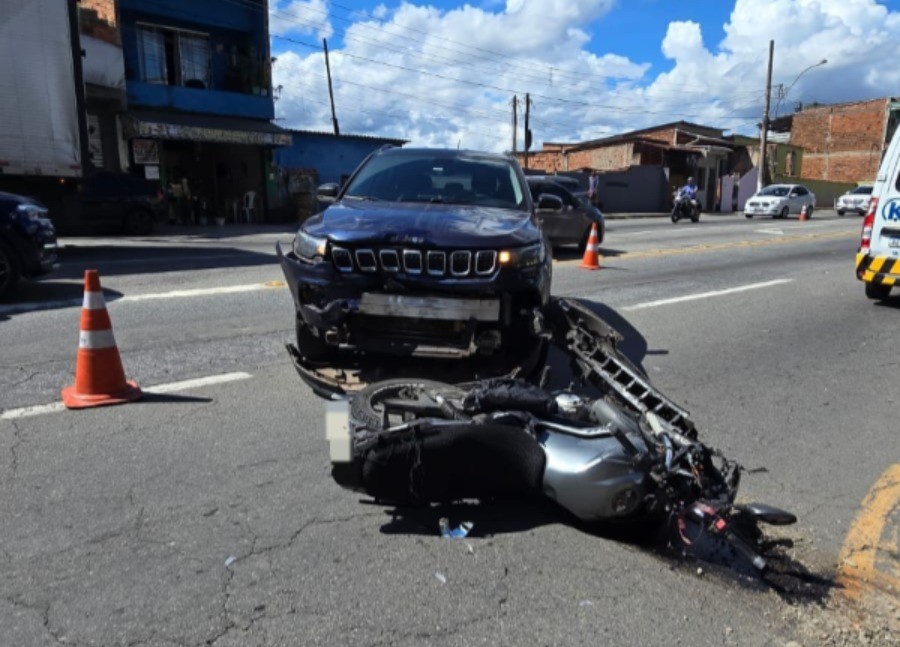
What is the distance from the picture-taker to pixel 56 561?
2805mm

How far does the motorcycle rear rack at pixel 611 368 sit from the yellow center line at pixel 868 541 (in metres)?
0.87

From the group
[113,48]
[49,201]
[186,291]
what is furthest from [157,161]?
[186,291]

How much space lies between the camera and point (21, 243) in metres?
8.20

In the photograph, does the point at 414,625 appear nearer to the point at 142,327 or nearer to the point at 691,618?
the point at 691,618

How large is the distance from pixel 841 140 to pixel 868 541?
64516 mm

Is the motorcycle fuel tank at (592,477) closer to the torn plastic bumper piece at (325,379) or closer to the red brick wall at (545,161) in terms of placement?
the torn plastic bumper piece at (325,379)

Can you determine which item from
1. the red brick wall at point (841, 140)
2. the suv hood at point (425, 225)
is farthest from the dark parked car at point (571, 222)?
the red brick wall at point (841, 140)

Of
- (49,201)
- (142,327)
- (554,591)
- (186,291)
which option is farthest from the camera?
(49,201)

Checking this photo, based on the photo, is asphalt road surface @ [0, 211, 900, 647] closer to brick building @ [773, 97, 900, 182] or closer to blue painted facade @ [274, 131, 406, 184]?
blue painted facade @ [274, 131, 406, 184]

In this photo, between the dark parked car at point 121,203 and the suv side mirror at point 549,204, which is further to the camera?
the dark parked car at point 121,203

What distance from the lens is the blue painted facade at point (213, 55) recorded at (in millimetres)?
22125

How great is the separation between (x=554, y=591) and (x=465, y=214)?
9.47ft

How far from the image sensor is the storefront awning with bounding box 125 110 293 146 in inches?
819

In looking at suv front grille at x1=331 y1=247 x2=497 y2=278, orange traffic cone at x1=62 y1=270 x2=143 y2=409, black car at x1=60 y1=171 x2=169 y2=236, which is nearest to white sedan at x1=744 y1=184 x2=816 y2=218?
black car at x1=60 y1=171 x2=169 y2=236
